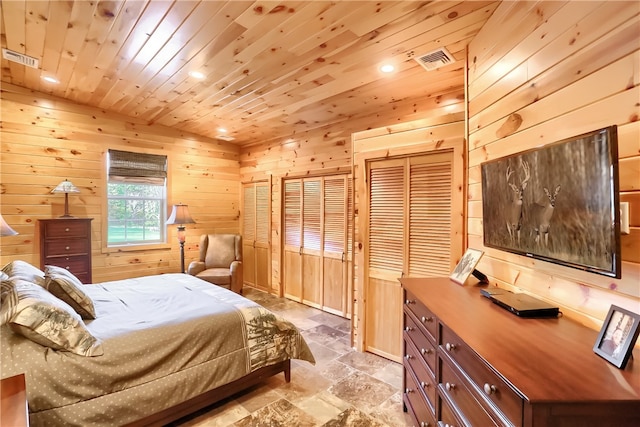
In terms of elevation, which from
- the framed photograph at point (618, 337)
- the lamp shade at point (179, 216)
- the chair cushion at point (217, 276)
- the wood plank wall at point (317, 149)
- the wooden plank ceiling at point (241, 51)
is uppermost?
the wooden plank ceiling at point (241, 51)

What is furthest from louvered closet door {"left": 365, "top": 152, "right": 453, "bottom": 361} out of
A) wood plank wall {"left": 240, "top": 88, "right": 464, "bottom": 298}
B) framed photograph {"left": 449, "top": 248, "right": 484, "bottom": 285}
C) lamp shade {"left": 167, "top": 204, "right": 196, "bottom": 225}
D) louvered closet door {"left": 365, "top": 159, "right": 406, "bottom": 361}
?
lamp shade {"left": 167, "top": 204, "right": 196, "bottom": 225}

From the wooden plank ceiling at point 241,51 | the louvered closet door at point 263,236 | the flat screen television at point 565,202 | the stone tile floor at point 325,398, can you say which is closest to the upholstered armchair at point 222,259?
the louvered closet door at point 263,236

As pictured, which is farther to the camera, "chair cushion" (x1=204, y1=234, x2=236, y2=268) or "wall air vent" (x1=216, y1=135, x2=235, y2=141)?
"wall air vent" (x1=216, y1=135, x2=235, y2=141)

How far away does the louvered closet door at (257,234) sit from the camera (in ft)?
17.4

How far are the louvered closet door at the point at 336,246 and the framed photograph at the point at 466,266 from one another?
7.08 feet

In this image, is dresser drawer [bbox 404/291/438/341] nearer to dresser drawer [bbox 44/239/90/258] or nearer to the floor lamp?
the floor lamp

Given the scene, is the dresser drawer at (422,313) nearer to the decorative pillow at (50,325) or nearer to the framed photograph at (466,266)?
the framed photograph at (466,266)

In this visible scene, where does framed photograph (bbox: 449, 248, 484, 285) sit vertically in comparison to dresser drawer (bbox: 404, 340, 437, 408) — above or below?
above

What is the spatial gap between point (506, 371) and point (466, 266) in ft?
3.58

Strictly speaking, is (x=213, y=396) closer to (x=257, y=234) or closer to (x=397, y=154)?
(x=397, y=154)

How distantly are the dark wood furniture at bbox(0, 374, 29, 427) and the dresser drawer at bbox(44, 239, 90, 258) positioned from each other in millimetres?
2695

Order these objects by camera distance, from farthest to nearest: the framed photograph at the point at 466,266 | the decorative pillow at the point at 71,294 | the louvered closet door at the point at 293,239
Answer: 1. the louvered closet door at the point at 293,239
2. the decorative pillow at the point at 71,294
3. the framed photograph at the point at 466,266

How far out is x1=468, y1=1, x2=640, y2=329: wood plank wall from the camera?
1.04 meters

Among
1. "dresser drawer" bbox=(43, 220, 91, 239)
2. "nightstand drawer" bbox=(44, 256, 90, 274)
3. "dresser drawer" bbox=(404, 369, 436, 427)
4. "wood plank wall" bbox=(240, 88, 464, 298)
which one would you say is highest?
"wood plank wall" bbox=(240, 88, 464, 298)
